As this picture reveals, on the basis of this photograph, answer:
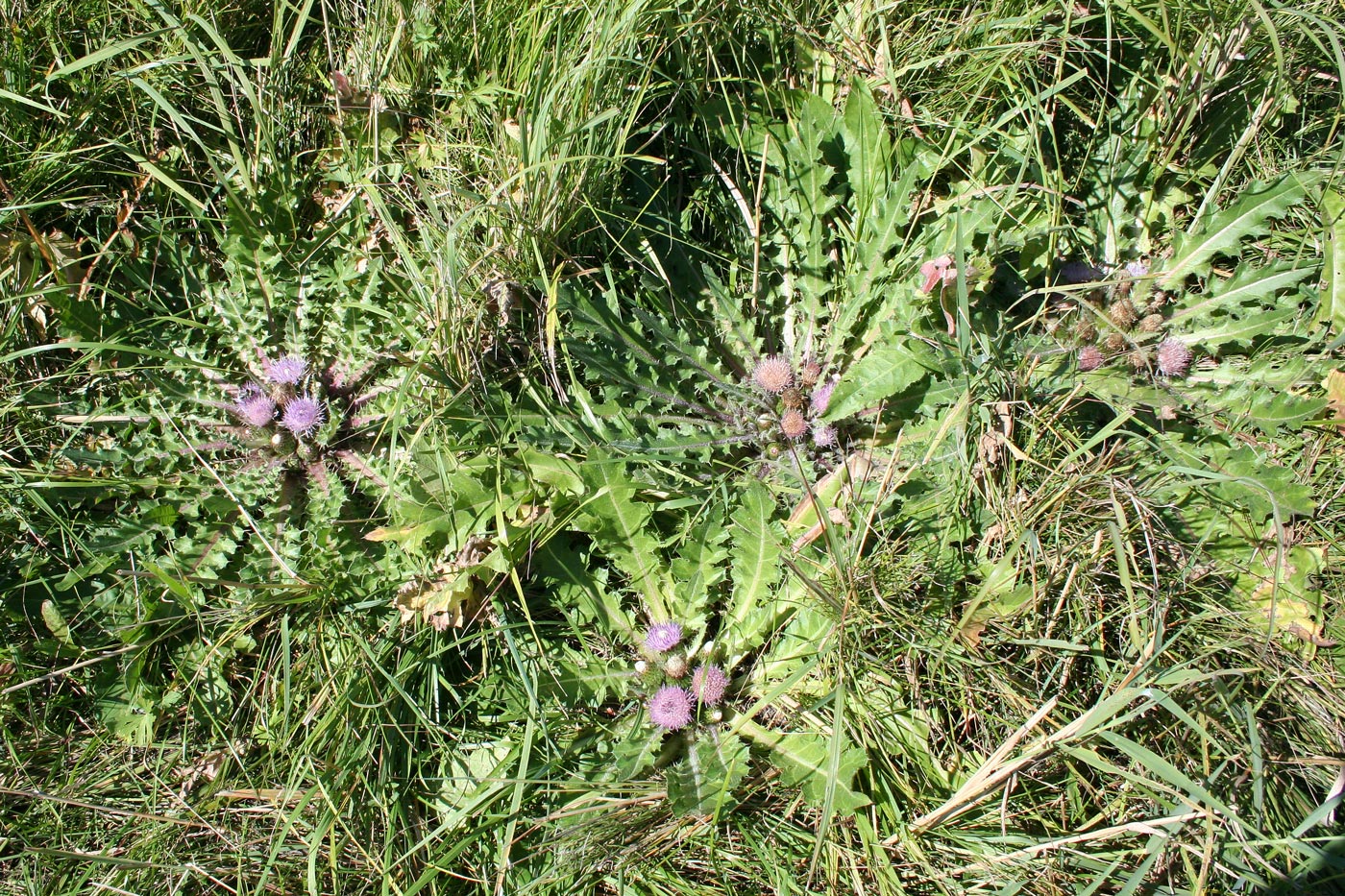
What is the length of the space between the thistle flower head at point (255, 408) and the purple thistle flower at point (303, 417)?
0.15 feet

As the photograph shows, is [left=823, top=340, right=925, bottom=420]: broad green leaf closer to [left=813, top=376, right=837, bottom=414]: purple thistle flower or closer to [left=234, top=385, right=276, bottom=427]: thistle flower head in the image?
[left=813, top=376, right=837, bottom=414]: purple thistle flower

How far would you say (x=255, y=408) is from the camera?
107 inches

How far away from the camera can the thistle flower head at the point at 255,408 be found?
→ 8.90 feet

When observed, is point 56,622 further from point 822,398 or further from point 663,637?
point 822,398

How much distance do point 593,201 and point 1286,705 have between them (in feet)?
8.01

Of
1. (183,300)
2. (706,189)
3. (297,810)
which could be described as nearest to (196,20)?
(183,300)

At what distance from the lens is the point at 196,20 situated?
8.86 feet

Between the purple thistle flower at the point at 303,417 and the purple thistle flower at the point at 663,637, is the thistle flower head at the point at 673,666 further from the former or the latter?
the purple thistle flower at the point at 303,417

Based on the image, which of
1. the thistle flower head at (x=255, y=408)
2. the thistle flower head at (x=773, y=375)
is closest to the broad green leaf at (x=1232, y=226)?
the thistle flower head at (x=773, y=375)

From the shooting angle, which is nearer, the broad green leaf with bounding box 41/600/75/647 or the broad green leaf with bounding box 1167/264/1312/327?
the broad green leaf with bounding box 41/600/75/647

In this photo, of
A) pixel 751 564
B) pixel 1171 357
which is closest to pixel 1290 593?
pixel 1171 357

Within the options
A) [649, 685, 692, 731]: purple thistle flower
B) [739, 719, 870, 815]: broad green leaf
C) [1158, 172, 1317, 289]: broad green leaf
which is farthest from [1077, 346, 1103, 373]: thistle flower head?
[649, 685, 692, 731]: purple thistle flower

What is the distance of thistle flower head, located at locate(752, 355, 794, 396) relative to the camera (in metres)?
2.79

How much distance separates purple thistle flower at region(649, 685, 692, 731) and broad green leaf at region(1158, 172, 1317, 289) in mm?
2149
